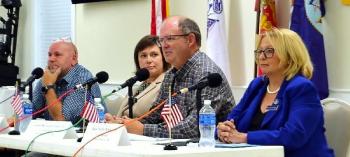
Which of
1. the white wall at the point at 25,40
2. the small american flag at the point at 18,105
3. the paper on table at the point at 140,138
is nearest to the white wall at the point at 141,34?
the white wall at the point at 25,40

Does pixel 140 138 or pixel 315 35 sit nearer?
pixel 140 138

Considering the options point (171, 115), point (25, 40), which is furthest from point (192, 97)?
point (25, 40)

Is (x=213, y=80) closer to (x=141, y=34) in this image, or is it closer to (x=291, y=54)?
(x=291, y=54)

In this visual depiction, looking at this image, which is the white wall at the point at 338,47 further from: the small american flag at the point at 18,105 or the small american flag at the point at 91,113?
the small american flag at the point at 18,105

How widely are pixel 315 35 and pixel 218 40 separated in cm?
90

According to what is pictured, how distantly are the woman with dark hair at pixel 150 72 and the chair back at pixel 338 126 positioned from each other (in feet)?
3.75

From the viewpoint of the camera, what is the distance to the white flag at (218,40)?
4.38 m

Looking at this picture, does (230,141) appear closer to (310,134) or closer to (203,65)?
(310,134)

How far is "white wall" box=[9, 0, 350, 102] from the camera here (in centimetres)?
369

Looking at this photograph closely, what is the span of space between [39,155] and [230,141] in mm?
1154

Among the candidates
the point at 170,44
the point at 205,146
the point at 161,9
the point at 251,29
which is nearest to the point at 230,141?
the point at 205,146

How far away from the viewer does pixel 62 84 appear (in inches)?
157

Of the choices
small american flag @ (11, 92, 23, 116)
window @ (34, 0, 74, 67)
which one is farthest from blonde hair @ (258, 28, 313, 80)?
window @ (34, 0, 74, 67)

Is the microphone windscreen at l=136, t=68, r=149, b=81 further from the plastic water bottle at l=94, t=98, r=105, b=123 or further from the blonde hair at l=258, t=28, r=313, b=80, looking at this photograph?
the blonde hair at l=258, t=28, r=313, b=80
